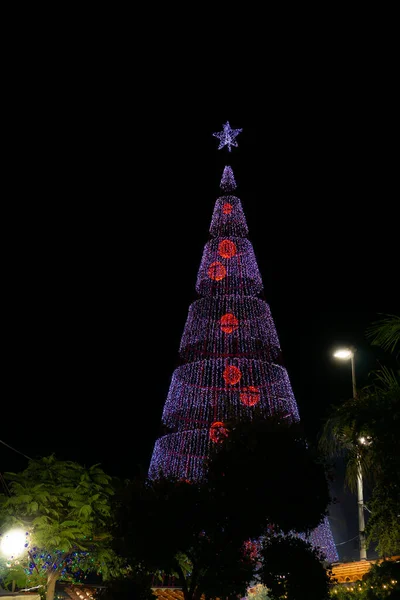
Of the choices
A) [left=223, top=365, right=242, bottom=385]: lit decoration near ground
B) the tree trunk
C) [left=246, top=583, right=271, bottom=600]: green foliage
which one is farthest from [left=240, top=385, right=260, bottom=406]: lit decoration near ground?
the tree trunk

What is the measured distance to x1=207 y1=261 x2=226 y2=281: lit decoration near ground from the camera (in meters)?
23.9

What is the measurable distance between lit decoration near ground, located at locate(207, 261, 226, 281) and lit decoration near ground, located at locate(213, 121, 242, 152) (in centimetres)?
524

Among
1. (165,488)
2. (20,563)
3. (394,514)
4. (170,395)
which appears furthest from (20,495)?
(394,514)

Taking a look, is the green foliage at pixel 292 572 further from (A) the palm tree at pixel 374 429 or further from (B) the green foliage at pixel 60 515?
(B) the green foliage at pixel 60 515

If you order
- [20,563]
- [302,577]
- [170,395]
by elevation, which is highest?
[170,395]

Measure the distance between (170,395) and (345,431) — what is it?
11.7 meters

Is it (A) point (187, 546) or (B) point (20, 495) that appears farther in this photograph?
(B) point (20, 495)

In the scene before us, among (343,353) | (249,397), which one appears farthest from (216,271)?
(343,353)

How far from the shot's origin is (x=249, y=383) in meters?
21.6

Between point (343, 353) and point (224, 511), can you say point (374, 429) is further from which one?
point (343, 353)

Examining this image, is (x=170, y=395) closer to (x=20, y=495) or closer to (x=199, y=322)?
(x=199, y=322)

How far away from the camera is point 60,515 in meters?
17.6

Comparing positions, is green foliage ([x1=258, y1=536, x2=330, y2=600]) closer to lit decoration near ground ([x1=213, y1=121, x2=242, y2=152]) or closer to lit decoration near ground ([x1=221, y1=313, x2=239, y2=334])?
lit decoration near ground ([x1=221, y1=313, x2=239, y2=334])

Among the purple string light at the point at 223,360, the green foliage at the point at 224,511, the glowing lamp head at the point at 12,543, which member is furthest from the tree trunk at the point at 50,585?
the green foliage at the point at 224,511
